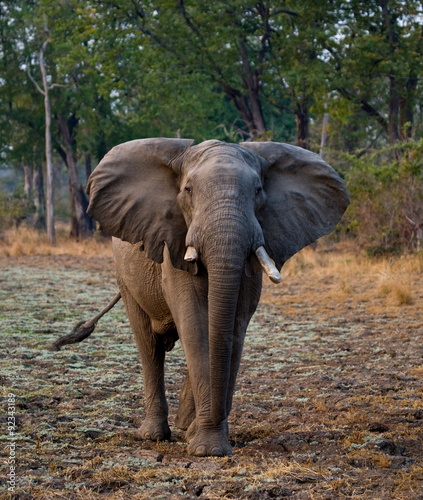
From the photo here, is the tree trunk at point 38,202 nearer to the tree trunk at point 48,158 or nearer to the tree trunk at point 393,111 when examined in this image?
the tree trunk at point 48,158

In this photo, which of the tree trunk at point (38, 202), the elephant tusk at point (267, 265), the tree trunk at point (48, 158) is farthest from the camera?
the tree trunk at point (38, 202)

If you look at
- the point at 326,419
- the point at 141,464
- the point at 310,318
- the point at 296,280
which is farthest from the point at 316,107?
the point at 141,464

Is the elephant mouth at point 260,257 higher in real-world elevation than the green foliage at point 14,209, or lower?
higher

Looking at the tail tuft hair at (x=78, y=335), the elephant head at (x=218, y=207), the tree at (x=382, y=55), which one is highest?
the tree at (x=382, y=55)

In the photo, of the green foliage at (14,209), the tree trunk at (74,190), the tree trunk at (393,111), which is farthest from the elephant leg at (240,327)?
the green foliage at (14,209)

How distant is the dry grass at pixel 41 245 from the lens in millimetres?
25484

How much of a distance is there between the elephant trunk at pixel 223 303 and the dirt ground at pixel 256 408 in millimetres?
444

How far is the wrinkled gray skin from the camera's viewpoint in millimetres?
4980

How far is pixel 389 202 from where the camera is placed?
18.9m

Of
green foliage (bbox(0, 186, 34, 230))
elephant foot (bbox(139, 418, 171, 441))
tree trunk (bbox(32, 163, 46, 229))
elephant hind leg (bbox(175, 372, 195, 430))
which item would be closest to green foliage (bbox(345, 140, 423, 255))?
elephant hind leg (bbox(175, 372, 195, 430))

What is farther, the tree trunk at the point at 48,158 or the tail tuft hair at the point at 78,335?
the tree trunk at the point at 48,158

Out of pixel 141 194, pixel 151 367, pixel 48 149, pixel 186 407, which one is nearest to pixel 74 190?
pixel 48 149

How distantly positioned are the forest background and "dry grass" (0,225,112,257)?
0.73m

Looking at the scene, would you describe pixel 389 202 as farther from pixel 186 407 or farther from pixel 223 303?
pixel 223 303
